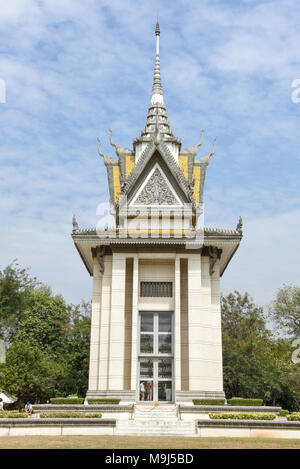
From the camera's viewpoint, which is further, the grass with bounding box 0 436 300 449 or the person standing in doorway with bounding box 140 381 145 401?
the person standing in doorway with bounding box 140 381 145 401

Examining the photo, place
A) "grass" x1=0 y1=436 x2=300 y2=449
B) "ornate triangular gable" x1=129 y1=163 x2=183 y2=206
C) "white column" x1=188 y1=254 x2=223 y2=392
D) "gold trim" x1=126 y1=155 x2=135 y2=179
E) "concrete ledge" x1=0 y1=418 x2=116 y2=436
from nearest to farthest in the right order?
"grass" x1=0 y1=436 x2=300 y2=449
"concrete ledge" x1=0 y1=418 x2=116 y2=436
"white column" x1=188 y1=254 x2=223 y2=392
"ornate triangular gable" x1=129 y1=163 x2=183 y2=206
"gold trim" x1=126 y1=155 x2=135 y2=179

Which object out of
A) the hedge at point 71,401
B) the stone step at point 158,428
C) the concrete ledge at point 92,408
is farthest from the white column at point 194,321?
the stone step at point 158,428

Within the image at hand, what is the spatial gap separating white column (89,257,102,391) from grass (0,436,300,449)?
11.1 m

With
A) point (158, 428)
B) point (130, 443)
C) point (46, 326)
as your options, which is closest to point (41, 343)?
point (46, 326)

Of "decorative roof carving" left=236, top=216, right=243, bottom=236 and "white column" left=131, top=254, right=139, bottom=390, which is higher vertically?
"decorative roof carving" left=236, top=216, right=243, bottom=236

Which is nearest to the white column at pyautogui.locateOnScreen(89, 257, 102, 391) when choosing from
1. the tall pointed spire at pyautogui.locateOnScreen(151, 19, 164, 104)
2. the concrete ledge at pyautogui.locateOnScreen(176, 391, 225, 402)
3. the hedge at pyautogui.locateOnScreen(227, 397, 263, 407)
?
the concrete ledge at pyautogui.locateOnScreen(176, 391, 225, 402)

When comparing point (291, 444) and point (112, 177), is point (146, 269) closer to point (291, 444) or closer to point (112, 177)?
point (112, 177)

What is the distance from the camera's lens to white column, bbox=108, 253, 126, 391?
2784cm

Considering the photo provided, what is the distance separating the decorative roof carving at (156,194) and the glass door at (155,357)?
22.7ft

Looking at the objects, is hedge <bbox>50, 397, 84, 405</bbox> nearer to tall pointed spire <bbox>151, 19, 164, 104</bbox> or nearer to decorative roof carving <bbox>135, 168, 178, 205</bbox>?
decorative roof carving <bbox>135, 168, 178, 205</bbox>

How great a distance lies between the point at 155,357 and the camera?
29.2m

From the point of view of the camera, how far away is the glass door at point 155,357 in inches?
1132

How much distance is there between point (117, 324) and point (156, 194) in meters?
8.54

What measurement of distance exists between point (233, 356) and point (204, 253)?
57.7ft
